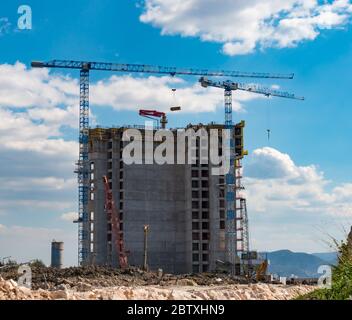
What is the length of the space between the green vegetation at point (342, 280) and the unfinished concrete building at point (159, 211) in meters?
108

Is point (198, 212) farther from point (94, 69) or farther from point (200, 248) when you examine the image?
point (94, 69)

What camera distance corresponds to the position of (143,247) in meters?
130

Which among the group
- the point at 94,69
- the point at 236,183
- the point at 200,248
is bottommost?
the point at 200,248

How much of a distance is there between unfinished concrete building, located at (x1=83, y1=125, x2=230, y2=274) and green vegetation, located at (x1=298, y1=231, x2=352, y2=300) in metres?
108

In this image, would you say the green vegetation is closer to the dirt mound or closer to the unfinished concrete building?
the dirt mound

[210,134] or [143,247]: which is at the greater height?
[210,134]

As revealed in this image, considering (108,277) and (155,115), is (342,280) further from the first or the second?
(155,115)

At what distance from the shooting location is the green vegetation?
19.2 metres

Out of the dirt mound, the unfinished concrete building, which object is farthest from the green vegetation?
the unfinished concrete building

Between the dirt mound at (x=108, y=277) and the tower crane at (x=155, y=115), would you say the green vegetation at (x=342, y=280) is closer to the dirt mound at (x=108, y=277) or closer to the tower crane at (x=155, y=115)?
the dirt mound at (x=108, y=277)
